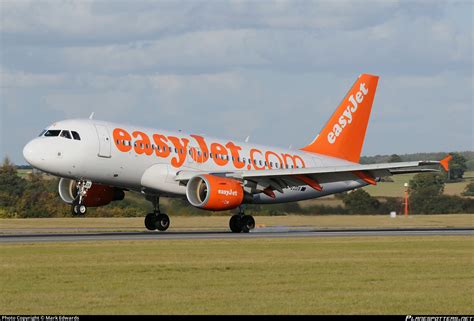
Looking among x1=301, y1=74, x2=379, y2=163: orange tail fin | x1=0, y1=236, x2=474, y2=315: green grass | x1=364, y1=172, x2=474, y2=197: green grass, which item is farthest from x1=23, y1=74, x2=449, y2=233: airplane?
x1=364, y1=172, x2=474, y2=197: green grass

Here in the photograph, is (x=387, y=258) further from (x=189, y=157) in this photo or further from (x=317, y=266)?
(x=189, y=157)

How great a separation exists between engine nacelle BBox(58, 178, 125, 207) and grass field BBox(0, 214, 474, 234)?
2.60 meters

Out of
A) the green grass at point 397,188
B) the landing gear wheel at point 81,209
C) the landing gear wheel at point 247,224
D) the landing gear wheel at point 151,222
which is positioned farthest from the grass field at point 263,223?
the landing gear wheel at point 81,209

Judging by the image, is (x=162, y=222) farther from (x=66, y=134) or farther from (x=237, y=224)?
(x=66, y=134)

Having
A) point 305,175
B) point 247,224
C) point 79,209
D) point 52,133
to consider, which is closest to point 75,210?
point 79,209

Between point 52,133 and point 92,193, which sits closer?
point 52,133

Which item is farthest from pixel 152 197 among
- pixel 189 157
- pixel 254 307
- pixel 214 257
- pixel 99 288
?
pixel 254 307

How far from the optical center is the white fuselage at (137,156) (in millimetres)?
38844

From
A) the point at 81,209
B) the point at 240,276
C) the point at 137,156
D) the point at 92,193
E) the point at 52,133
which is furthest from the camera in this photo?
the point at 92,193

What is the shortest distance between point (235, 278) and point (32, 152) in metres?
19.5

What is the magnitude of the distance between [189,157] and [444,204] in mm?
24607

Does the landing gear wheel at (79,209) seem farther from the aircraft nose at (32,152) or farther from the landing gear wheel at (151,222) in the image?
the landing gear wheel at (151,222)

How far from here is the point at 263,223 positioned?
49.9 meters

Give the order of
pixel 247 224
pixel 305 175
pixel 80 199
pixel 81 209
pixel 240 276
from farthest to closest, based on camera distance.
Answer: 1. pixel 305 175
2. pixel 247 224
3. pixel 80 199
4. pixel 81 209
5. pixel 240 276
